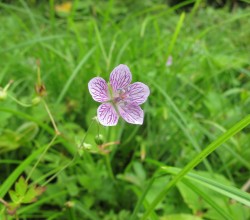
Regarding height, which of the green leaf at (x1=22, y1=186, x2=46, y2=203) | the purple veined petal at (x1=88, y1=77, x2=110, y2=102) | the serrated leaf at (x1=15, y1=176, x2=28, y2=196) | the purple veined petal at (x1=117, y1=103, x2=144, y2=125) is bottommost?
the green leaf at (x1=22, y1=186, x2=46, y2=203)

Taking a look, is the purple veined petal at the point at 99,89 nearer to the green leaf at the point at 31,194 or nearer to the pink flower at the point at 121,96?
the pink flower at the point at 121,96

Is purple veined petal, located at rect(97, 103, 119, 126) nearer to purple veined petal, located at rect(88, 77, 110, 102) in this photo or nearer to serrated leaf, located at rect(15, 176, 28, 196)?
purple veined petal, located at rect(88, 77, 110, 102)

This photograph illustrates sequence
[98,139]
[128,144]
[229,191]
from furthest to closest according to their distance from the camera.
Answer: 1. [128,144]
2. [98,139]
3. [229,191]

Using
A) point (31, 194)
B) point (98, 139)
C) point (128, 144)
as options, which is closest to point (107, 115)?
point (98, 139)

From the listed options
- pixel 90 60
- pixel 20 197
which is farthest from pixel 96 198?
pixel 90 60

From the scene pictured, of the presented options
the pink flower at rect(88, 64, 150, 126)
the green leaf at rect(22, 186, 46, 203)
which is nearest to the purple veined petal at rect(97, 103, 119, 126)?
the pink flower at rect(88, 64, 150, 126)

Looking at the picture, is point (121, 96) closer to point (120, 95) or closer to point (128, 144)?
point (120, 95)

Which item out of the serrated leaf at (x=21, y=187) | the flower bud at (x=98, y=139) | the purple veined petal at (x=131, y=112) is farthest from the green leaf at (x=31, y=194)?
the purple veined petal at (x=131, y=112)
